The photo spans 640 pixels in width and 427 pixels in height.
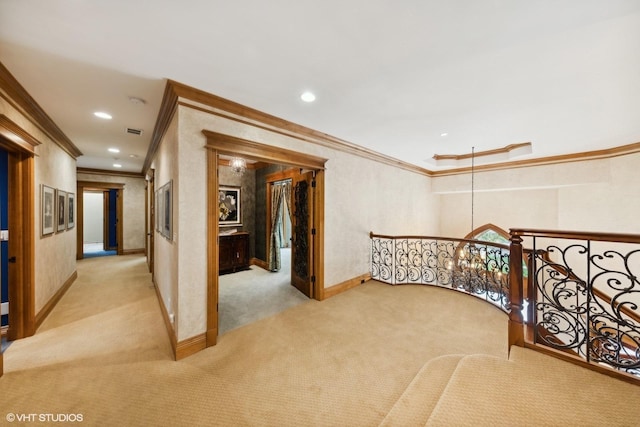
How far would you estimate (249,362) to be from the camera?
7.44 ft

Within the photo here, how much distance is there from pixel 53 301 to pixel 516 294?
5799 mm

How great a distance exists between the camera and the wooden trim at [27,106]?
2129 millimetres

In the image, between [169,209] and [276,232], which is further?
[276,232]

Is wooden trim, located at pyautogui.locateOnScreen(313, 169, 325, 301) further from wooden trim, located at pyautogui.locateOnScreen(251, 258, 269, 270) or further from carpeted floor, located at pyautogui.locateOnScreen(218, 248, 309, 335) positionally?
wooden trim, located at pyautogui.locateOnScreen(251, 258, 269, 270)

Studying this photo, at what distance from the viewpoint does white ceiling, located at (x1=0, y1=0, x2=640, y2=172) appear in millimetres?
1472

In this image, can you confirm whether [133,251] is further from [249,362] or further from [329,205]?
[249,362]

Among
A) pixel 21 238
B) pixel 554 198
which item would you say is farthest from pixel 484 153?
pixel 21 238

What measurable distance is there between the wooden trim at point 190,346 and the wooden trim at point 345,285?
1832mm

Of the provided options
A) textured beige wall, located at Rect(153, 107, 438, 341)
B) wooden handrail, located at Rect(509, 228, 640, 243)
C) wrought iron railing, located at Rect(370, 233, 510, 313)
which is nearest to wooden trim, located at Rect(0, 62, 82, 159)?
textured beige wall, located at Rect(153, 107, 438, 341)

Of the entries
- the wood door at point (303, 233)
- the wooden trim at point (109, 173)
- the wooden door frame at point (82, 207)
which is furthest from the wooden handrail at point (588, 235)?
the wooden door frame at point (82, 207)

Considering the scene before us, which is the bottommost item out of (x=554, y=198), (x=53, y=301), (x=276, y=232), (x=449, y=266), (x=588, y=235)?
(x=53, y=301)

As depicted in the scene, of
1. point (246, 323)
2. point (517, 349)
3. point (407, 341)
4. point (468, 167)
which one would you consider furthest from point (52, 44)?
point (468, 167)

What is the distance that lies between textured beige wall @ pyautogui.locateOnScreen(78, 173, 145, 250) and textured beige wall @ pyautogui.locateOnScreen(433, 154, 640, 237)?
30.9ft

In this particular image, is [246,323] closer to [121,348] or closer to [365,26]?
[121,348]
